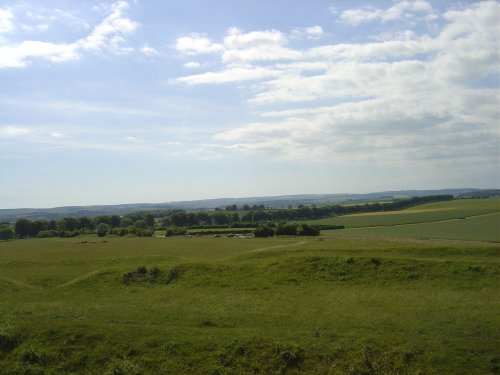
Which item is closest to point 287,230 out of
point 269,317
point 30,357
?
point 269,317

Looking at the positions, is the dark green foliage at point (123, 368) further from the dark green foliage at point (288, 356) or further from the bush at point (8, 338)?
the dark green foliage at point (288, 356)

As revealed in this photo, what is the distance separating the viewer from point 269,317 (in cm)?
2528

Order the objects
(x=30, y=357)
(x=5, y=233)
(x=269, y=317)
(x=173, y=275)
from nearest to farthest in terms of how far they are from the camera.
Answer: (x=30, y=357) < (x=269, y=317) < (x=173, y=275) < (x=5, y=233)

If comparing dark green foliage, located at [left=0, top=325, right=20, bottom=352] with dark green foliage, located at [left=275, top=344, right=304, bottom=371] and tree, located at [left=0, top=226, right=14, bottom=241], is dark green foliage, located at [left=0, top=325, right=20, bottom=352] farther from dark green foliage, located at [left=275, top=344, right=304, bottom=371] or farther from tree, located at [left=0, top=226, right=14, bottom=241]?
tree, located at [left=0, top=226, right=14, bottom=241]

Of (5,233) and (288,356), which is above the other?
(5,233)

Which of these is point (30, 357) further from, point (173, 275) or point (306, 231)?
point (306, 231)

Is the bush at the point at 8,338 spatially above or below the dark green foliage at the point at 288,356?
above

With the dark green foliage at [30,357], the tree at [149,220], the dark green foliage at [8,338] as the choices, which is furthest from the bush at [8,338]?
the tree at [149,220]

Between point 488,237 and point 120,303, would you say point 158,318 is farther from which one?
point 488,237

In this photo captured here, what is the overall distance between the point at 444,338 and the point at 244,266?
820 inches

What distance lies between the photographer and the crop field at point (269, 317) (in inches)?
781

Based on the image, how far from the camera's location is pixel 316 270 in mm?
36562

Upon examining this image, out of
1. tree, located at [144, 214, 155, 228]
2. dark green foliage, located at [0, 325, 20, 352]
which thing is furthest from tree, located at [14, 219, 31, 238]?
dark green foliage, located at [0, 325, 20, 352]

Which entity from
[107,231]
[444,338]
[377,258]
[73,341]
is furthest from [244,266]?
[107,231]
